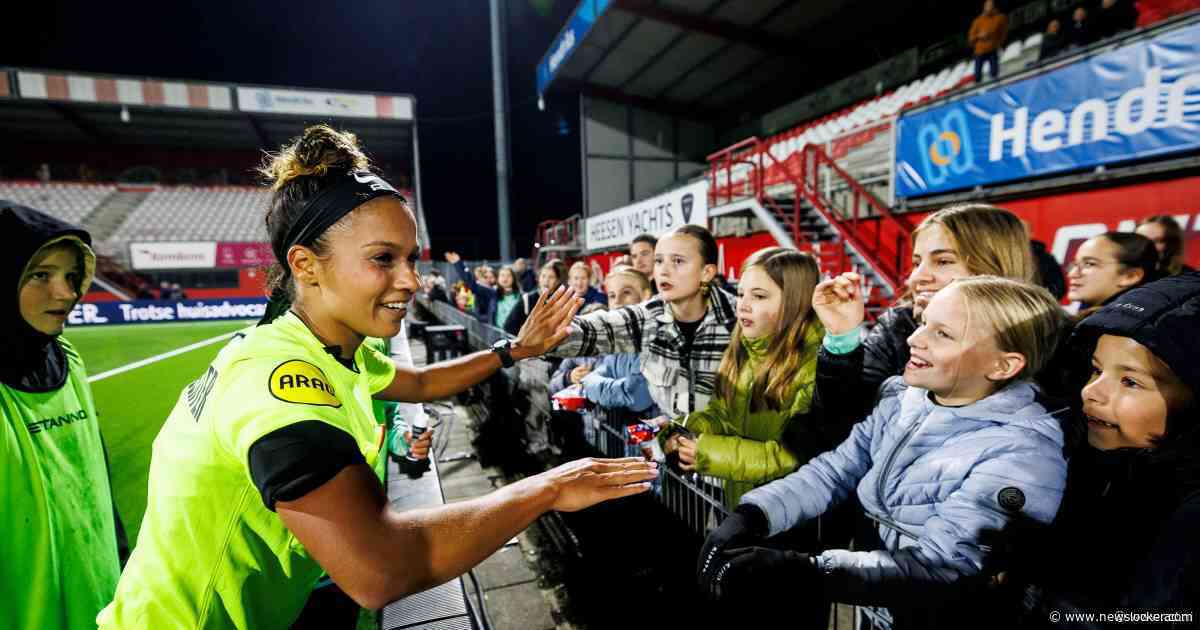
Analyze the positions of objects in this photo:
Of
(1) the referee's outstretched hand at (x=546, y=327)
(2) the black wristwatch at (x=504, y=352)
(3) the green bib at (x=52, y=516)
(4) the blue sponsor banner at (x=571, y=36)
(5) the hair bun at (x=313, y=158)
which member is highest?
(4) the blue sponsor banner at (x=571, y=36)

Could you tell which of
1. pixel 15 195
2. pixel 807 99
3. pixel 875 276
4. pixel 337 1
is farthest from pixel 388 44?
pixel 875 276

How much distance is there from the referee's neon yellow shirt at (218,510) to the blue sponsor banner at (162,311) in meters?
23.8

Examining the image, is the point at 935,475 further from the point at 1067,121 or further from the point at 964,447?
the point at 1067,121

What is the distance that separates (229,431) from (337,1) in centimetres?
3829

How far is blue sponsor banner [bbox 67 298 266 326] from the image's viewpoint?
19.5m

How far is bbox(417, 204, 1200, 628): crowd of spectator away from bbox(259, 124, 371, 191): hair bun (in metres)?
1.55

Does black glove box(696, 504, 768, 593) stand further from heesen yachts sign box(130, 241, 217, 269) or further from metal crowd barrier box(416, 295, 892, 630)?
heesen yachts sign box(130, 241, 217, 269)

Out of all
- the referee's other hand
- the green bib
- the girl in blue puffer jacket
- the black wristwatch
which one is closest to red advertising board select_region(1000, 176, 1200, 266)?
the girl in blue puffer jacket

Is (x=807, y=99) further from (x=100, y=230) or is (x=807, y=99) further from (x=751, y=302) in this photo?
(x=100, y=230)

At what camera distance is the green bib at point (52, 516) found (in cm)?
161

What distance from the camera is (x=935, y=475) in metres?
1.50

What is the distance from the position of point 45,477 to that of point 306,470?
5.17ft

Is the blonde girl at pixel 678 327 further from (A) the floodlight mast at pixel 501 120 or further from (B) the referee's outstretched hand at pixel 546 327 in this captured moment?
(A) the floodlight mast at pixel 501 120

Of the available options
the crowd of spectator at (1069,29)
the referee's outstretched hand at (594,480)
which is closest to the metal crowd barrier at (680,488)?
the referee's outstretched hand at (594,480)
